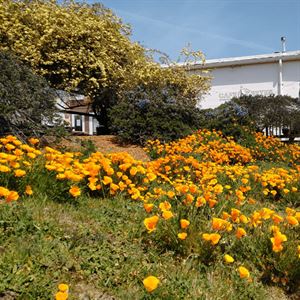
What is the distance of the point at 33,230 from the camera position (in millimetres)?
2613

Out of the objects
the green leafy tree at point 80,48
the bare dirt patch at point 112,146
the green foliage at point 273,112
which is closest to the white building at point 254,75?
the green foliage at point 273,112

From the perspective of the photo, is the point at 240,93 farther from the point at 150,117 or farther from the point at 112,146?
the point at 112,146

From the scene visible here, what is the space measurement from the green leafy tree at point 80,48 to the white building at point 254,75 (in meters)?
7.08

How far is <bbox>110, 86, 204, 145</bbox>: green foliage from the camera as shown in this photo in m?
9.47

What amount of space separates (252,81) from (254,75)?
0.35 meters

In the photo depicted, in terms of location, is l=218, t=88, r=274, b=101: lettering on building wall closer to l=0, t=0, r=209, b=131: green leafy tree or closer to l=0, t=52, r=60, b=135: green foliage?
l=0, t=0, r=209, b=131: green leafy tree

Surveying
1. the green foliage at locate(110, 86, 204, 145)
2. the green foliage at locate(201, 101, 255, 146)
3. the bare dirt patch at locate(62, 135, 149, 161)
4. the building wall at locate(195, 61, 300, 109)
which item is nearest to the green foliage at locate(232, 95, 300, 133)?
the green foliage at locate(201, 101, 255, 146)

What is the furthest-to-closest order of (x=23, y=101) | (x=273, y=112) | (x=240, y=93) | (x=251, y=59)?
1. (x=240, y=93)
2. (x=251, y=59)
3. (x=273, y=112)
4. (x=23, y=101)

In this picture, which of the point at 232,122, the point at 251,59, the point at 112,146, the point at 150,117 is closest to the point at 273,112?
the point at 232,122

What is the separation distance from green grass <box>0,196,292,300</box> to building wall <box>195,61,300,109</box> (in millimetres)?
16243

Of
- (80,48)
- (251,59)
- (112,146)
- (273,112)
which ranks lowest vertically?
(112,146)

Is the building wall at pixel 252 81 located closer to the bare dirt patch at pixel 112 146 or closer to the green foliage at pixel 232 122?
the green foliage at pixel 232 122

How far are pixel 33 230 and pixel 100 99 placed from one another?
949 centimetres

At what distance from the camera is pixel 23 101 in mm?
6125
